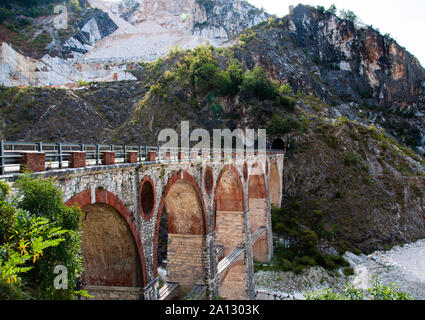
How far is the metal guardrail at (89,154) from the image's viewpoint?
7227 mm

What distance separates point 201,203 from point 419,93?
247 ft

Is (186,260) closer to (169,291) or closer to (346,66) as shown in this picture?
(169,291)

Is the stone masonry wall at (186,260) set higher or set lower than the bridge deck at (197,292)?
higher

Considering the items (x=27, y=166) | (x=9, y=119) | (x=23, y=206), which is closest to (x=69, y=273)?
(x=23, y=206)

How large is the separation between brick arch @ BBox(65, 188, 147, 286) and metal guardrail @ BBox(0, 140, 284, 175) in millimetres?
969

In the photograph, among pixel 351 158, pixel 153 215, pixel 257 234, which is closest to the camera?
pixel 153 215

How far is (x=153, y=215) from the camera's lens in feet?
44.0

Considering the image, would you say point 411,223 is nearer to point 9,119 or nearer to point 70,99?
point 70,99

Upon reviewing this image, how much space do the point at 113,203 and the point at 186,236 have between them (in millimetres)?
9516

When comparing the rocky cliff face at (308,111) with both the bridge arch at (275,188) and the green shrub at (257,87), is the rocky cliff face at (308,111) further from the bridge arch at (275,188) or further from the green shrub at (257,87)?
the bridge arch at (275,188)

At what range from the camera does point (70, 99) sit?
6038 centimetres

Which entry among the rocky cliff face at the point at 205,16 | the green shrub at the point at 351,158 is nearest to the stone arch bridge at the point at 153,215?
the green shrub at the point at 351,158

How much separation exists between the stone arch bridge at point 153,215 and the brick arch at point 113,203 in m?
0.03

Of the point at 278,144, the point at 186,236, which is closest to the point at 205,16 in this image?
the point at 278,144
